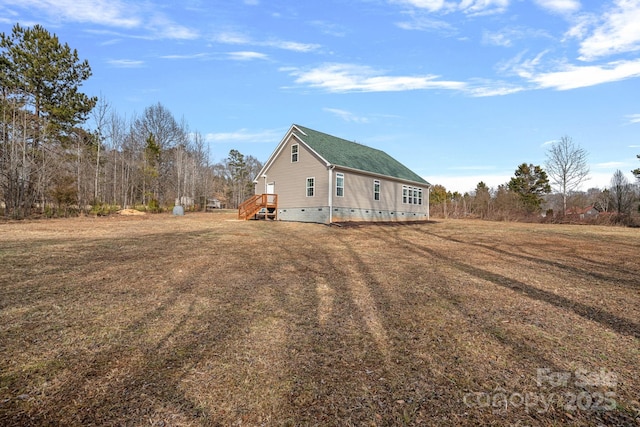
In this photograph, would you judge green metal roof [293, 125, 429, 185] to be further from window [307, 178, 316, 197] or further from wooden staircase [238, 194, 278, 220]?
wooden staircase [238, 194, 278, 220]

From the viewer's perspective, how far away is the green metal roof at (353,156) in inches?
833

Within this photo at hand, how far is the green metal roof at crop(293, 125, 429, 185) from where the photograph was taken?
21156mm

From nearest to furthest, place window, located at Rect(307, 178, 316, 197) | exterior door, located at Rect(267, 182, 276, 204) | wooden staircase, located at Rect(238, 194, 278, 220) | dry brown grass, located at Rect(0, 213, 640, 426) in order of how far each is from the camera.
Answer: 1. dry brown grass, located at Rect(0, 213, 640, 426)
2. window, located at Rect(307, 178, 316, 197)
3. wooden staircase, located at Rect(238, 194, 278, 220)
4. exterior door, located at Rect(267, 182, 276, 204)

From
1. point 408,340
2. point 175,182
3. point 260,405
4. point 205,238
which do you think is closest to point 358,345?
point 408,340

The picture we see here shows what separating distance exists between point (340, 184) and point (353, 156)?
4124 millimetres

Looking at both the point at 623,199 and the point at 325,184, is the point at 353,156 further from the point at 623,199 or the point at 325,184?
the point at 623,199

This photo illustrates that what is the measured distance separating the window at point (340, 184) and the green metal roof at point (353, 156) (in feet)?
2.45

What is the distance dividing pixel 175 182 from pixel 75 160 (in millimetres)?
15469

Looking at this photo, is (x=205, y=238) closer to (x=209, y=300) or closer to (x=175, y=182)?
(x=209, y=300)

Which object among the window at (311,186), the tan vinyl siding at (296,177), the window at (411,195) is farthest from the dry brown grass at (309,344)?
the window at (411,195)

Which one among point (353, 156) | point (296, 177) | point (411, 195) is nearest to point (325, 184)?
point (296, 177)

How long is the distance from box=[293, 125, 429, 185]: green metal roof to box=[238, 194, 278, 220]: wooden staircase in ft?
16.6

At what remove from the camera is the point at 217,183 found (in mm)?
69062

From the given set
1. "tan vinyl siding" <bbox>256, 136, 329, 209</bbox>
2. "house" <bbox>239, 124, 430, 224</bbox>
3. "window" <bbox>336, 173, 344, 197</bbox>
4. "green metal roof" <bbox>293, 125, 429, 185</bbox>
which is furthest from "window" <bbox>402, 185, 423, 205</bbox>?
"tan vinyl siding" <bbox>256, 136, 329, 209</bbox>
